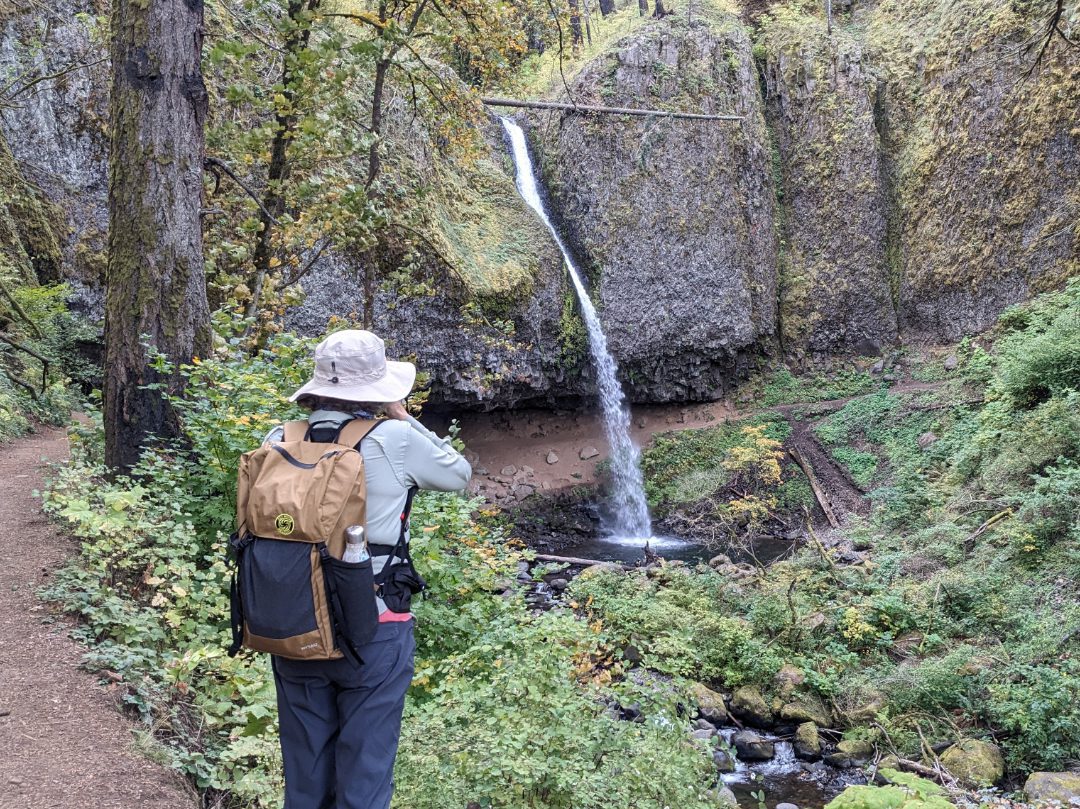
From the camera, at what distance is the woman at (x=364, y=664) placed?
262cm

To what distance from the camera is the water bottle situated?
2.48m

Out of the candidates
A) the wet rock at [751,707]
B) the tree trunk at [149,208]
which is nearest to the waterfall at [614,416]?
the wet rock at [751,707]

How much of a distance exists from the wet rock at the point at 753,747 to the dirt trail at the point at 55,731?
5.21 m

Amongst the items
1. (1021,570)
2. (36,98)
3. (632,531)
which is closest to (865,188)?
(632,531)

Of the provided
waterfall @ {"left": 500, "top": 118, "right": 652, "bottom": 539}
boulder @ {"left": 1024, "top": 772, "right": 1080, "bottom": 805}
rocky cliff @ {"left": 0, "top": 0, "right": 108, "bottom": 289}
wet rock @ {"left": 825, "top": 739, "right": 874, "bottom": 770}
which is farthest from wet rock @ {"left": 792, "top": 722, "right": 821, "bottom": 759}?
rocky cliff @ {"left": 0, "top": 0, "right": 108, "bottom": 289}

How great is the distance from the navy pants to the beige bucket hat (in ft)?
2.66

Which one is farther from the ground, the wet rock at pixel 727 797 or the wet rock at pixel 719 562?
the wet rock at pixel 727 797

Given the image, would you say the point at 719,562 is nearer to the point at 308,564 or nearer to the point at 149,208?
the point at 149,208

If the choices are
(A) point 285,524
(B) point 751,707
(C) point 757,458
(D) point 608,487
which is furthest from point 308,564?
(D) point 608,487

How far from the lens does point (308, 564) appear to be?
2.45 meters

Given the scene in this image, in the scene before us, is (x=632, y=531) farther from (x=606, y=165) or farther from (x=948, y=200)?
(x=948, y=200)

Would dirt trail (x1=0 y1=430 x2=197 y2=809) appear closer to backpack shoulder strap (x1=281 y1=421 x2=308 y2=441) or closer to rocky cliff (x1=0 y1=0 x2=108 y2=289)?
backpack shoulder strap (x1=281 y1=421 x2=308 y2=441)

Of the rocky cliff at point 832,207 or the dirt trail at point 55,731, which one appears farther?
the rocky cliff at point 832,207

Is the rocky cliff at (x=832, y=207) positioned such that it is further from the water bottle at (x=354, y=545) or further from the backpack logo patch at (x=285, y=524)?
the backpack logo patch at (x=285, y=524)
